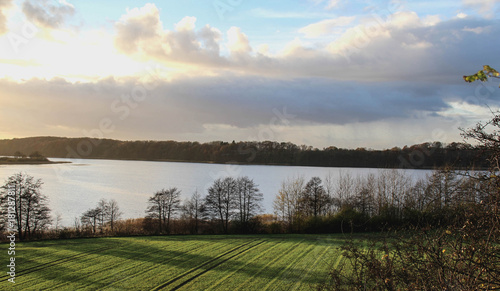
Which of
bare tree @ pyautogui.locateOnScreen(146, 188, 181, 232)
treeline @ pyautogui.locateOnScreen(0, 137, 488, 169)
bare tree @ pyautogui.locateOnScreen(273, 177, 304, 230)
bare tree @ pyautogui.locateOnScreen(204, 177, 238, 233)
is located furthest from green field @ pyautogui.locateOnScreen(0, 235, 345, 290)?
treeline @ pyautogui.locateOnScreen(0, 137, 488, 169)

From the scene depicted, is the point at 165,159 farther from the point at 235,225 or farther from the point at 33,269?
the point at 33,269

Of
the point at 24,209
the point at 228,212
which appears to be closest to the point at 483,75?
the point at 24,209

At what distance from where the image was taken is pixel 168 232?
1635 inches

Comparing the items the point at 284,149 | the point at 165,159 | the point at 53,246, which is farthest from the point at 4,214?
the point at 165,159

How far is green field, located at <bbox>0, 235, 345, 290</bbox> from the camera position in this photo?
69.7ft

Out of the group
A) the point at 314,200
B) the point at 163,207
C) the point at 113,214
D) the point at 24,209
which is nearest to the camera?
the point at 24,209

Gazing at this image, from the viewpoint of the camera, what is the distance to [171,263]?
87.0ft

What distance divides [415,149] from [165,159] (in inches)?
3356

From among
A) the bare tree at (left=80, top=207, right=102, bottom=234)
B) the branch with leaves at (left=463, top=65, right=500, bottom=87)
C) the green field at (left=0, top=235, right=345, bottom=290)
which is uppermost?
the branch with leaves at (left=463, top=65, right=500, bottom=87)

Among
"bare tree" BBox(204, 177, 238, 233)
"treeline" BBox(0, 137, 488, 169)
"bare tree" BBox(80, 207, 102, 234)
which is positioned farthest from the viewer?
"treeline" BBox(0, 137, 488, 169)

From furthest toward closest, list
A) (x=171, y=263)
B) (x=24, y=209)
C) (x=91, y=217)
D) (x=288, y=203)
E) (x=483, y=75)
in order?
1. (x=288, y=203)
2. (x=91, y=217)
3. (x=24, y=209)
4. (x=171, y=263)
5. (x=483, y=75)

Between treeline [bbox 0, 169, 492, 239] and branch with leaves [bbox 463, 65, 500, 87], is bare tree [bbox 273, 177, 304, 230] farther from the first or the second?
branch with leaves [bbox 463, 65, 500, 87]

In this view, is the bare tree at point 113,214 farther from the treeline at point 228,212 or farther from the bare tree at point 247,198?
the bare tree at point 247,198

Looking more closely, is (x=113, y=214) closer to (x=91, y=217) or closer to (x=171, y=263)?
(x=91, y=217)
